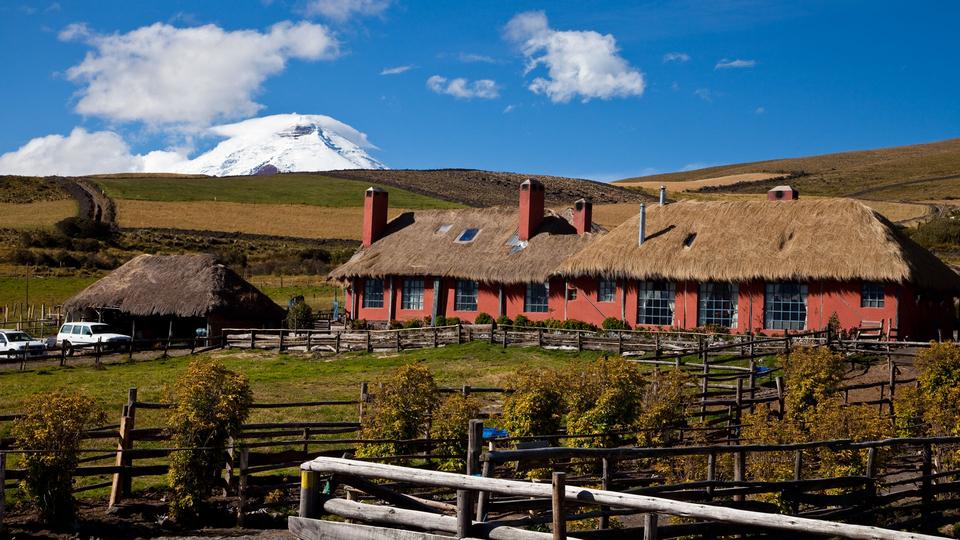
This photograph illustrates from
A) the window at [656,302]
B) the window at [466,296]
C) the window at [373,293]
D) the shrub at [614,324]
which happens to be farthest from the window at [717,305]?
the window at [373,293]

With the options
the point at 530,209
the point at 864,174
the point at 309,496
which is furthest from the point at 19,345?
the point at 864,174

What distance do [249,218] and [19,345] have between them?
52.4 m

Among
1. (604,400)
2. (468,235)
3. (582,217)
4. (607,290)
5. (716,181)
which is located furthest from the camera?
(716,181)

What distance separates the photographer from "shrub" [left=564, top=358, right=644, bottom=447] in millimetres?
14352

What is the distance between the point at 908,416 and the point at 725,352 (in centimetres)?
1170

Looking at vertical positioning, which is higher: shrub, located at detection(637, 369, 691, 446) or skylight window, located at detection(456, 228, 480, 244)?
skylight window, located at detection(456, 228, 480, 244)

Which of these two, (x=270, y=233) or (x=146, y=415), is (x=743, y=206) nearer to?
(x=146, y=415)

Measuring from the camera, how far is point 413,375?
1423 cm

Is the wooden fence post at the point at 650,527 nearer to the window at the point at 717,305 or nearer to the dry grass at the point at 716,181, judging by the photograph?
the window at the point at 717,305

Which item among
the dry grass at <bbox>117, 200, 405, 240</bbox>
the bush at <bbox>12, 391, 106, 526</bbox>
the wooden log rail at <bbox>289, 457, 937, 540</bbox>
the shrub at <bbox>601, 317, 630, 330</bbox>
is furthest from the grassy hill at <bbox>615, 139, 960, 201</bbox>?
the wooden log rail at <bbox>289, 457, 937, 540</bbox>

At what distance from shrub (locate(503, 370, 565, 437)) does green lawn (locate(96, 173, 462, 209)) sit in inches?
2837

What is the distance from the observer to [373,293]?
1666 inches

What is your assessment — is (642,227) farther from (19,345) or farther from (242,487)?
(242,487)

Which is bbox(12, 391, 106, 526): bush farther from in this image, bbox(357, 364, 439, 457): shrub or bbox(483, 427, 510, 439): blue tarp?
bbox(483, 427, 510, 439): blue tarp
